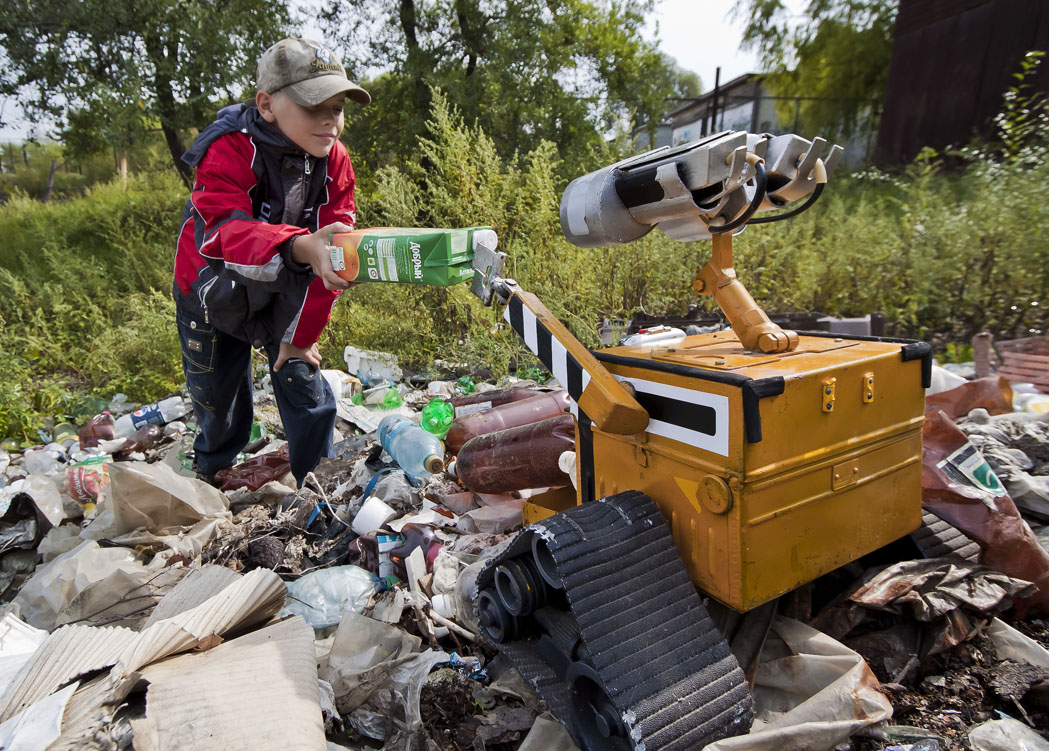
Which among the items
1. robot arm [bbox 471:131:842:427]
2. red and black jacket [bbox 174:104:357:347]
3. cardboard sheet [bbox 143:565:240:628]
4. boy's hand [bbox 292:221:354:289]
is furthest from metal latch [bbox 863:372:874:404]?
cardboard sheet [bbox 143:565:240:628]

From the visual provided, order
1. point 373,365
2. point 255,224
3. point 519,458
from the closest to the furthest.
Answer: point 255,224 → point 519,458 → point 373,365

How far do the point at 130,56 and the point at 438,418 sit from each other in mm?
8198

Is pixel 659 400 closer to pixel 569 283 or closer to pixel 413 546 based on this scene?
pixel 413 546

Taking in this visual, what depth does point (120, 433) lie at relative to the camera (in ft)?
15.5

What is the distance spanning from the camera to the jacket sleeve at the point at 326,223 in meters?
2.96

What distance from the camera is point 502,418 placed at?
3.68 metres

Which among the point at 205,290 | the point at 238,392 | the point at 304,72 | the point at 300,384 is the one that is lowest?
the point at 238,392

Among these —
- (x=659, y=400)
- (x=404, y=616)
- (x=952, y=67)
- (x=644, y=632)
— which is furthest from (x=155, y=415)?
(x=952, y=67)

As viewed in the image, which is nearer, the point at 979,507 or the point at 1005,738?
the point at 1005,738

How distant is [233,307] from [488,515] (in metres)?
1.49

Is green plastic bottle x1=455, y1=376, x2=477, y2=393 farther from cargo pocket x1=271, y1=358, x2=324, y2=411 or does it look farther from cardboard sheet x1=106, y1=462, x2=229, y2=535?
cardboard sheet x1=106, y1=462, x2=229, y2=535

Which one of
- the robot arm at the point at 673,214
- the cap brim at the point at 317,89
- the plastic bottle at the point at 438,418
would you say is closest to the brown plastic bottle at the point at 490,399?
the plastic bottle at the point at 438,418

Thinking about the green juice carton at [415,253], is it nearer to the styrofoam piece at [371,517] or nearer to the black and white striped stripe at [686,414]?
the black and white striped stripe at [686,414]

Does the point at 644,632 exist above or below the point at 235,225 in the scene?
below
